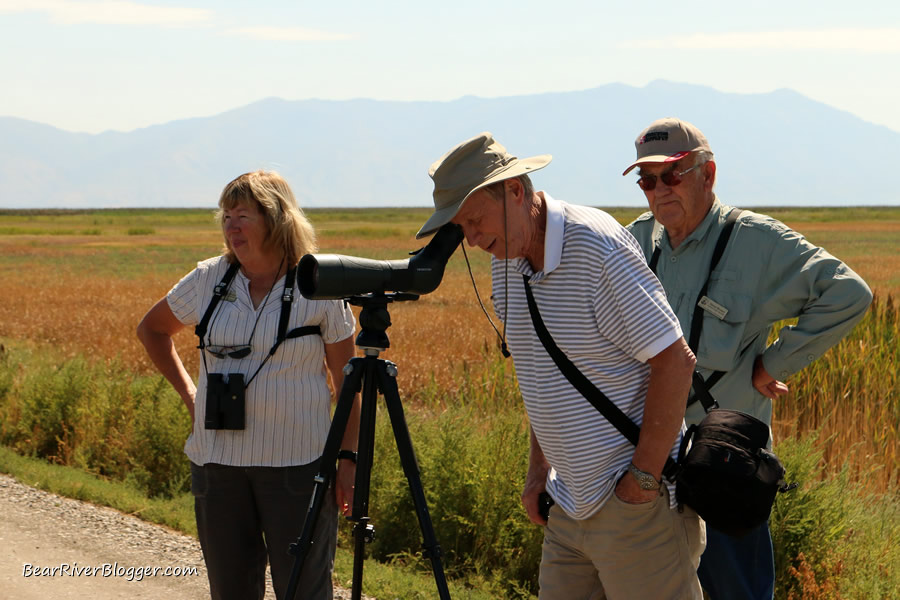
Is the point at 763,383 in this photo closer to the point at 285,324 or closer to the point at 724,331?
the point at 724,331

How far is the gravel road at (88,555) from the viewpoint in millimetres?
4402

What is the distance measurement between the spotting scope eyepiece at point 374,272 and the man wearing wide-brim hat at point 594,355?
0.40ft

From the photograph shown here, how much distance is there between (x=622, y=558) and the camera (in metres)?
2.33

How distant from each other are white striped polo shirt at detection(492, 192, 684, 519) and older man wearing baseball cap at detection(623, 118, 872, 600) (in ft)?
2.53

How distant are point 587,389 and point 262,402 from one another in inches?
51.2

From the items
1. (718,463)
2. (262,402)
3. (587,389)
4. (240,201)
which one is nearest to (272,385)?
(262,402)

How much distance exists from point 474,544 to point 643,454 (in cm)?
306

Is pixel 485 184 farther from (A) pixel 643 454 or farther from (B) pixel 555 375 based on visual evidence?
(A) pixel 643 454

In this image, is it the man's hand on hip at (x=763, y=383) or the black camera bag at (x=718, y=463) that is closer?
the black camera bag at (x=718, y=463)

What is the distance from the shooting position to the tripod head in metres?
2.54

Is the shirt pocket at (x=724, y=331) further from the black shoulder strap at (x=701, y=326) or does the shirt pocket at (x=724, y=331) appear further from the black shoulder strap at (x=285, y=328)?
the black shoulder strap at (x=285, y=328)

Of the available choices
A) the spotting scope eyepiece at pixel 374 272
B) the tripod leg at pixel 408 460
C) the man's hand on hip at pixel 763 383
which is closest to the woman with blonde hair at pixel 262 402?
the tripod leg at pixel 408 460

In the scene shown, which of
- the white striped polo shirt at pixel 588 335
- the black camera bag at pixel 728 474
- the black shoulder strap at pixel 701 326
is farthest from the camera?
the black shoulder strap at pixel 701 326

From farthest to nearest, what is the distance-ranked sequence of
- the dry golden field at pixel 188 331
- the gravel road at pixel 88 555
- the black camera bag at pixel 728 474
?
the dry golden field at pixel 188 331, the gravel road at pixel 88 555, the black camera bag at pixel 728 474
